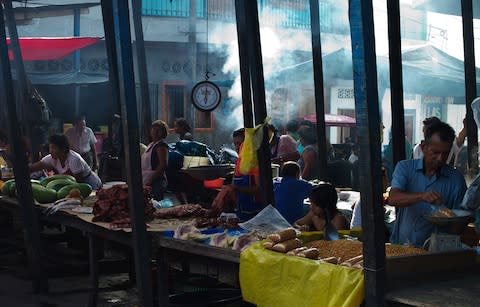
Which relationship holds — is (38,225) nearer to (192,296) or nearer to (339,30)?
(192,296)

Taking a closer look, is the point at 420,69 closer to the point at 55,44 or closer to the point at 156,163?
the point at 55,44

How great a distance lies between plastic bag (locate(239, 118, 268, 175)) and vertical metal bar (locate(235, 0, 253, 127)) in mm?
196

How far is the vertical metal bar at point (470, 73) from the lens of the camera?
25.6ft

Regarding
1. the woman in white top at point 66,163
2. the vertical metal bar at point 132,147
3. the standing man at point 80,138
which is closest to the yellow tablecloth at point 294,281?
the vertical metal bar at point 132,147

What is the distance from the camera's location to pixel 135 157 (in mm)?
5250

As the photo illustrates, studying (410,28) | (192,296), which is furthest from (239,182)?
(410,28)

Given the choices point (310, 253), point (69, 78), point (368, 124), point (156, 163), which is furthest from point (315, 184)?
point (69, 78)

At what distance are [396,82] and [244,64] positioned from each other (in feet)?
5.23

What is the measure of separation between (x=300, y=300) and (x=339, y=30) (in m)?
14.5

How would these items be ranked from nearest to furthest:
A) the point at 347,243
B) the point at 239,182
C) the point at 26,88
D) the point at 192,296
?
the point at 347,243
the point at 192,296
the point at 239,182
the point at 26,88

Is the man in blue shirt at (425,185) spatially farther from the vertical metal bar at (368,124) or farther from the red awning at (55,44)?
the red awning at (55,44)

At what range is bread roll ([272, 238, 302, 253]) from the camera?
3.98 meters

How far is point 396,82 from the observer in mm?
6852

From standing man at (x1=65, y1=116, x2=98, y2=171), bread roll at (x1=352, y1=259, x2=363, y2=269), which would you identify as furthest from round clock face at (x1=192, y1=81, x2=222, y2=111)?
bread roll at (x1=352, y1=259, x2=363, y2=269)
